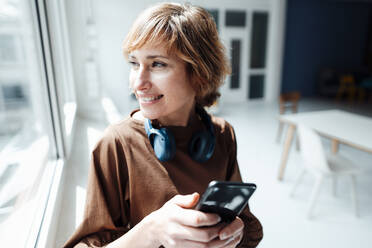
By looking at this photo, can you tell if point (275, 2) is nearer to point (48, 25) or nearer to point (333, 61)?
point (333, 61)

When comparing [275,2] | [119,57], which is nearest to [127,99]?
[119,57]

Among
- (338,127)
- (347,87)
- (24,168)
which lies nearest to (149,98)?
(24,168)

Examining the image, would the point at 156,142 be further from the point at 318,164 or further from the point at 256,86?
the point at 256,86

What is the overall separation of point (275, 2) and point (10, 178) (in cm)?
804

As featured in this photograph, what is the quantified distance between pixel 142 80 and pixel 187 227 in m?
0.43

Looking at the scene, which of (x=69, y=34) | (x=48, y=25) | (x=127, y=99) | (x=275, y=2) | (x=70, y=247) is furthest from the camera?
(x=275, y=2)

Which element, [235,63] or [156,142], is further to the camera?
[235,63]

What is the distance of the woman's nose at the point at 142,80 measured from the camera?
0.80 meters

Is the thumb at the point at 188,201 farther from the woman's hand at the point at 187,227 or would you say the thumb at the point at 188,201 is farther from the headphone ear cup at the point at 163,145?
the headphone ear cup at the point at 163,145

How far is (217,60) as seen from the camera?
904 mm

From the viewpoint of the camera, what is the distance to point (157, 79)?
81 centimetres

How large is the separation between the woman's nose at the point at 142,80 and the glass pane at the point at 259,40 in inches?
301

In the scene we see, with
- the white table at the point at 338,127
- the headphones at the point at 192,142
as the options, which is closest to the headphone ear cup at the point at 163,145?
the headphones at the point at 192,142

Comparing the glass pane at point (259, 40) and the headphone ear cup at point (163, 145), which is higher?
the glass pane at point (259, 40)
